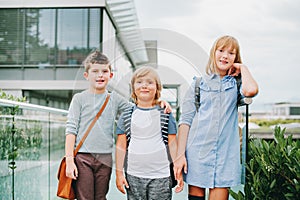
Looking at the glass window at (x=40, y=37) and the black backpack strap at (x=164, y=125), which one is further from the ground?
the glass window at (x=40, y=37)

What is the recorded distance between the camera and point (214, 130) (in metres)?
2.19

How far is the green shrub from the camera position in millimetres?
1998

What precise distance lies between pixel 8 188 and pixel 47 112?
3.58 feet

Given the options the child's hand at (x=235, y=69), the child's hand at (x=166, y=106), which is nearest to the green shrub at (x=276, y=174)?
the child's hand at (x=235, y=69)

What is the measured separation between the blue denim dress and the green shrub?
3.6 inches

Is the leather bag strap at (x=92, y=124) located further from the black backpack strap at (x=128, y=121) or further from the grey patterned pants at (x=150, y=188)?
the grey patterned pants at (x=150, y=188)

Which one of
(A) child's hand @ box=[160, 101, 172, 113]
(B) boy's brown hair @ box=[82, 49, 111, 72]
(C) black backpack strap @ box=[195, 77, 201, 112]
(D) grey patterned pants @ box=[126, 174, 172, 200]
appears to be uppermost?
(B) boy's brown hair @ box=[82, 49, 111, 72]

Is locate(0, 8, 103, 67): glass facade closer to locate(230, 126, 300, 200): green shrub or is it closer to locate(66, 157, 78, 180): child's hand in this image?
locate(66, 157, 78, 180): child's hand

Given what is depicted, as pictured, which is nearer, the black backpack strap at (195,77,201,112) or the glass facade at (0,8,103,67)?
the black backpack strap at (195,77,201,112)

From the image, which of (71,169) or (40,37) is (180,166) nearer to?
(71,169)

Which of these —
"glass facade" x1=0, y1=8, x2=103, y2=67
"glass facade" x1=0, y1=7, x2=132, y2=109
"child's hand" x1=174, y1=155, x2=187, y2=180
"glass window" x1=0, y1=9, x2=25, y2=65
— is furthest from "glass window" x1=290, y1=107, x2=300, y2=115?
"child's hand" x1=174, y1=155, x2=187, y2=180

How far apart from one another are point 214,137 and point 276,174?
32cm

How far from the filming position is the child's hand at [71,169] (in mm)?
2266

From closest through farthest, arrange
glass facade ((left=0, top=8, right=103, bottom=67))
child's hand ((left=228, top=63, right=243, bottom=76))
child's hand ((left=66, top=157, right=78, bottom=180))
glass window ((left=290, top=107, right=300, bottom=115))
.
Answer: child's hand ((left=228, top=63, right=243, bottom=76)) → child's hand ((left=66, top=157, right=78, bottom=180)) → glass facade ((left=0, top=8, right=103, bottom=67)) → glass window ((left=290, top=107, right=300, bottom=115))
